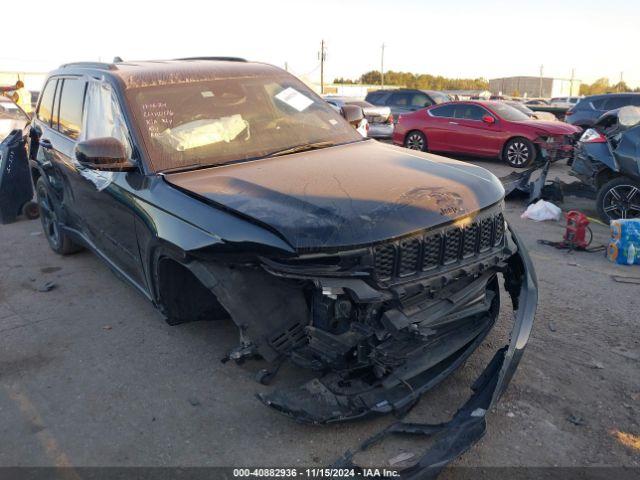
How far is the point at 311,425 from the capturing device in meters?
2.85

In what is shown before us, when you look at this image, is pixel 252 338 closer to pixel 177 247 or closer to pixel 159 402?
pixel 177 247

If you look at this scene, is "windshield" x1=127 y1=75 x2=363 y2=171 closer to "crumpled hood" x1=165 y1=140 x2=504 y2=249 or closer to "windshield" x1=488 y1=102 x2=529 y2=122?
"crumpled hood" x1=165 y1=140 x2=504 y2=249

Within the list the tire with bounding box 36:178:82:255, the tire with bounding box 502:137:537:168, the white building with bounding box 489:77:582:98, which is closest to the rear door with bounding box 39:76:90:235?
the tire with bounding box 36:178:82:255

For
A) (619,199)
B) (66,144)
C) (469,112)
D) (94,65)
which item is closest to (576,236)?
(619,199)

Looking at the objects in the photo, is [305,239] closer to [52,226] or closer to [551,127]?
[52,226]

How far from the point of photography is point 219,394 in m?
3.28

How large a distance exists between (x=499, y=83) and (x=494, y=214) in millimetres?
82291

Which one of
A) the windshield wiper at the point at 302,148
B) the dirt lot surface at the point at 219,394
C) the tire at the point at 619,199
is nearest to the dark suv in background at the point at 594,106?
the tire at the point at 619,199

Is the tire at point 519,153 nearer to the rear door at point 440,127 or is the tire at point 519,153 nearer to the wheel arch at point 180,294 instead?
the rear door at point 440,127

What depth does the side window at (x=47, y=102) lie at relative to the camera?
5430 mm

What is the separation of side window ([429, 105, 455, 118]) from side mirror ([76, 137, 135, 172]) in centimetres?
1089

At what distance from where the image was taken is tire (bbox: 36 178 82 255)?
18.8ft

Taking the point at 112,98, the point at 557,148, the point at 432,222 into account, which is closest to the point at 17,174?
the point at 112,98

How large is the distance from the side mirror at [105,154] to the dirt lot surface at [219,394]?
1.34 m
